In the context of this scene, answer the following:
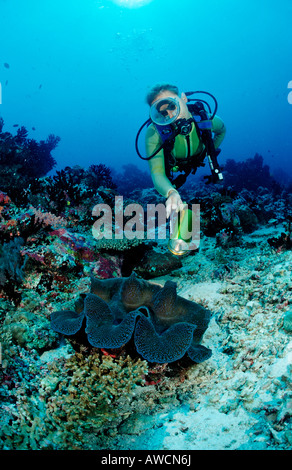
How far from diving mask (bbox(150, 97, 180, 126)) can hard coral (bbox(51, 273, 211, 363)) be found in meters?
2.26

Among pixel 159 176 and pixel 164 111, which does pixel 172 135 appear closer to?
pixel 164 111

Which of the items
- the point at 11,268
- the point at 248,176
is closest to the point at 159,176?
the point at 11,268

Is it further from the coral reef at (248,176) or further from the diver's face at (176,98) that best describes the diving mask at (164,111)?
the coral reef at (248,176)

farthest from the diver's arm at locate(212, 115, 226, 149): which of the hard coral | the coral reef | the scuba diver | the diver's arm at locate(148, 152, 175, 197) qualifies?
the coral reef

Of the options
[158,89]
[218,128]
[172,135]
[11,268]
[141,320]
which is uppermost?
[218,128]

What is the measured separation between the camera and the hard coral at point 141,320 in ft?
6.67

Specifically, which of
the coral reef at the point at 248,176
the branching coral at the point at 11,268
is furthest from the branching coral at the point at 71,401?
the coral reef at the point at 248,176

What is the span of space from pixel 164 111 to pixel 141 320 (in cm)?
284

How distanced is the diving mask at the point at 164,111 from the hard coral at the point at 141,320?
7.40 ft

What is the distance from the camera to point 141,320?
208 cm

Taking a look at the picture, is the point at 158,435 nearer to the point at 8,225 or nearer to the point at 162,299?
the point at 162,299

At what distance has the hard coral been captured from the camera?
203 cm

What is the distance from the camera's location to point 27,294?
11.0 feet
